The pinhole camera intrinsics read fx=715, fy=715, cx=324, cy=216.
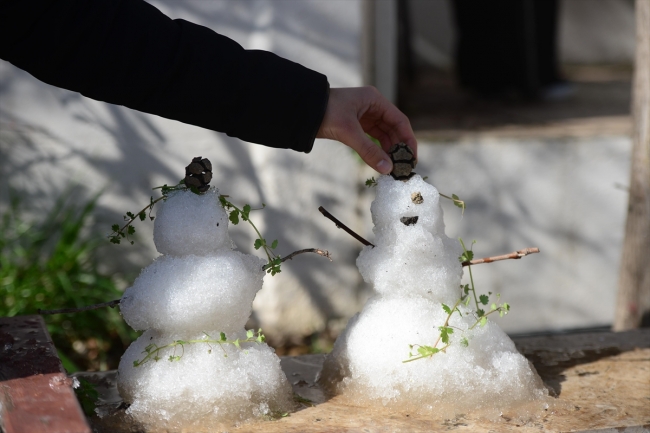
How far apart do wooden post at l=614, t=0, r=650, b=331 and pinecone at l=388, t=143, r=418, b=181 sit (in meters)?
1.26

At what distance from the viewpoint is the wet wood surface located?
4.58ft

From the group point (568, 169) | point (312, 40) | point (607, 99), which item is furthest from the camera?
point (607, 99)

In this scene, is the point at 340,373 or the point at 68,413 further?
the point at 340,373

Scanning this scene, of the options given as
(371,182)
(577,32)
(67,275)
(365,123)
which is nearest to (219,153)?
(67,275)

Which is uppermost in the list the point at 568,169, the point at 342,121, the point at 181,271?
the point at 568,169

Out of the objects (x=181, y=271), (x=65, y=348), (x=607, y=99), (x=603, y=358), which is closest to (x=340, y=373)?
(x=181, y=271)

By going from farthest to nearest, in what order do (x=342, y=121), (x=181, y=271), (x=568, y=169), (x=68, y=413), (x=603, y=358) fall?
(x=568, y=169) < (x=603, y=358) < (x=342, y=121) < (x=181, y=271) < (x=68, y=413)

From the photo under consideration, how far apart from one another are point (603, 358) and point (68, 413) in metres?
1.30

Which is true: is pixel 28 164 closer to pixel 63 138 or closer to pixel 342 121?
pixel 63 138

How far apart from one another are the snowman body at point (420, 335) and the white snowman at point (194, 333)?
0.22 metres

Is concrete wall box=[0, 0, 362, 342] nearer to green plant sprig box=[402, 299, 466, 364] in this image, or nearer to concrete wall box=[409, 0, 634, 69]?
green plant sprig box=[402, 299, 466, 364]

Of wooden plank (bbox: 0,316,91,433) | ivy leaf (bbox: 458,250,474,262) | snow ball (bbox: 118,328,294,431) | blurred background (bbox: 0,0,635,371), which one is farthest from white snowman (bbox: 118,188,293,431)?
blurred background (bbox: 0,0,635,371)

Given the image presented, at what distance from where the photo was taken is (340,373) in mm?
1594

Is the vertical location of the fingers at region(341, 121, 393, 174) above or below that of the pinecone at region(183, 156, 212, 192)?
above
